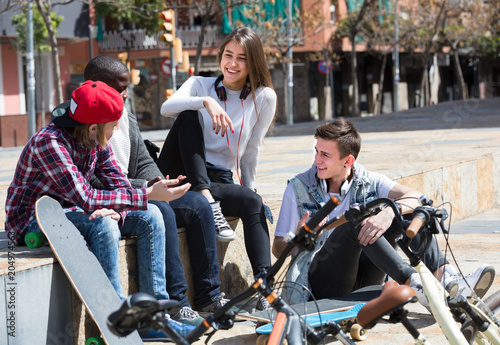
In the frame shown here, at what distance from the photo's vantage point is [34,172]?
4074mm

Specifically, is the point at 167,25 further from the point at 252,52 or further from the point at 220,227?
the point at 220,227

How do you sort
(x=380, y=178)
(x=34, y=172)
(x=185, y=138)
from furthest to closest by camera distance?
(x=185, y=138)
(x=380, y=178)
(x=34, y=172)

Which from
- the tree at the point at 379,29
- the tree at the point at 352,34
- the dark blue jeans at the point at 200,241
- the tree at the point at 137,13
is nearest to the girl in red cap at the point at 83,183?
the dark blue jeans at the point at 200,241

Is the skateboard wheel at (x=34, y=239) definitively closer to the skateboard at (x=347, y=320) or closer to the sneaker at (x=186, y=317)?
the sneaker at (x=186, y=317)

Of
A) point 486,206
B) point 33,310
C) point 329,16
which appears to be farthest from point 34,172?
point 329,16

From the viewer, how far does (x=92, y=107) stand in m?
3.88

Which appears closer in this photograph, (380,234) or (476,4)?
(380,234)

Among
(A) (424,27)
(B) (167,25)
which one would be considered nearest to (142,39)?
(A) (424,27)

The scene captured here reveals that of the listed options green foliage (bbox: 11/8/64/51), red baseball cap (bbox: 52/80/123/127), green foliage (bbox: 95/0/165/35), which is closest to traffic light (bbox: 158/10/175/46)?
green foliage (bbox: 11/8/64/51)

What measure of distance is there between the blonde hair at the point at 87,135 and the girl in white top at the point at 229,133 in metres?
0.83

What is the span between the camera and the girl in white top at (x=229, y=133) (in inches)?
190

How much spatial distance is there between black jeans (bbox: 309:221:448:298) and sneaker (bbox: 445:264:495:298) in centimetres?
10

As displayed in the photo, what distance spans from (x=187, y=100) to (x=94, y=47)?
123 feet

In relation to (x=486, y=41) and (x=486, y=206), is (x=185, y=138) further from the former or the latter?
(x=486, y=41)
